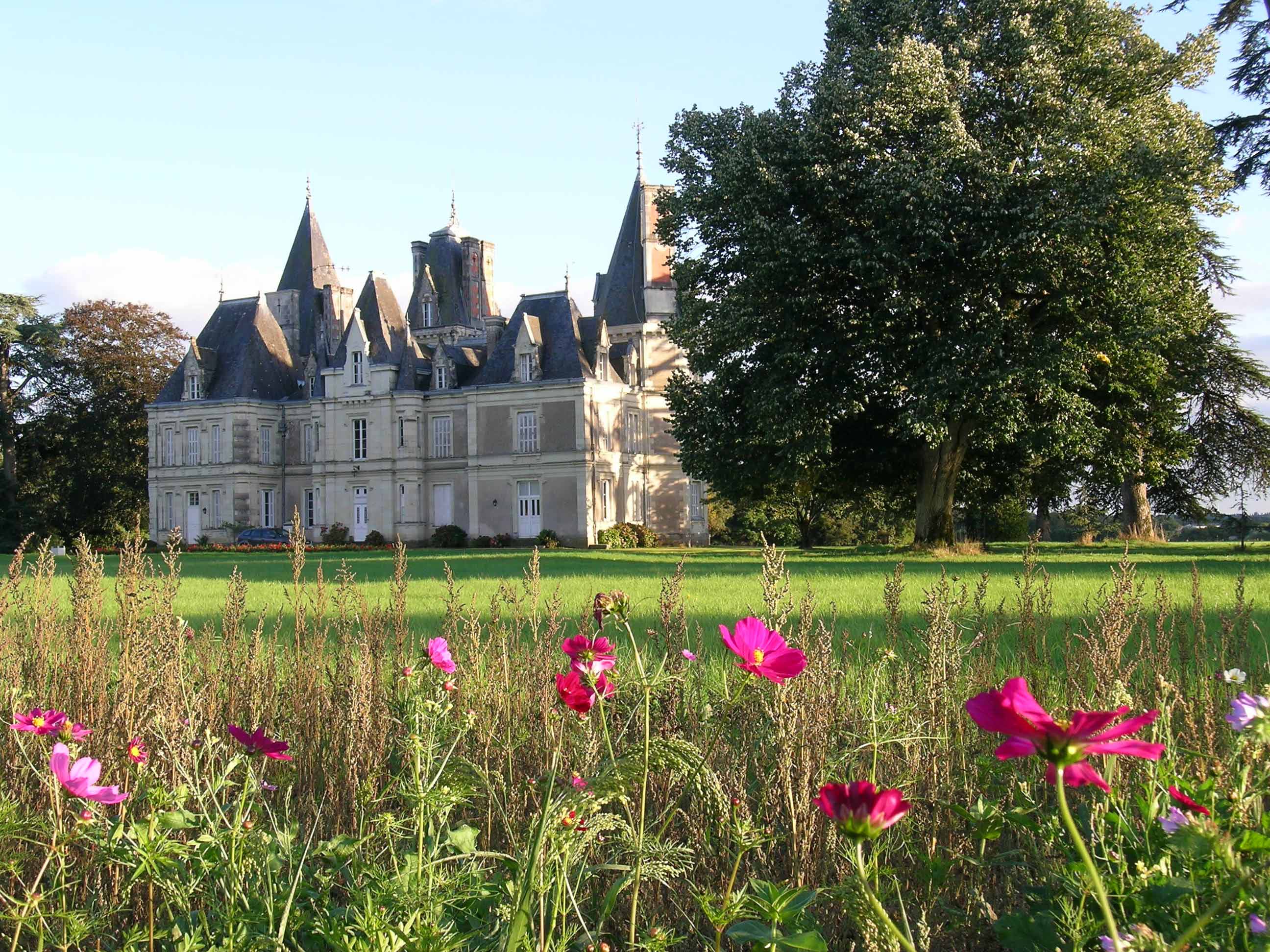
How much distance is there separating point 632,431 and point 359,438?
463 inches

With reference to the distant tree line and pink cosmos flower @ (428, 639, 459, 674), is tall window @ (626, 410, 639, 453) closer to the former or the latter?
the distant tree line

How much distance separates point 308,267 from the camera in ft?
197

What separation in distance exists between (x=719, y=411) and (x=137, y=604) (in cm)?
2223

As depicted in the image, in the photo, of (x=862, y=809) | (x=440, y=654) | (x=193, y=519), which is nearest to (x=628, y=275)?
(x=193, y=519)

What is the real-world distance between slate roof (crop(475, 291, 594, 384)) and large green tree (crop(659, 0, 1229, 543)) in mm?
22311

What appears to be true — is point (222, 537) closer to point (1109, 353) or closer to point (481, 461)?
point (481, 461)

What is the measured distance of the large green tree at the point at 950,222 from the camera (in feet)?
75.5

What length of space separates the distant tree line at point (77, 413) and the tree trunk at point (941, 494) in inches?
1491

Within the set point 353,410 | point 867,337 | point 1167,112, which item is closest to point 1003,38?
point 1167,112

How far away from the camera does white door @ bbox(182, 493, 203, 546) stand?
5372 cm

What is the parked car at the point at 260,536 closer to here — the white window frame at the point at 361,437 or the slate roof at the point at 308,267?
the white window frame at the point at 361,437

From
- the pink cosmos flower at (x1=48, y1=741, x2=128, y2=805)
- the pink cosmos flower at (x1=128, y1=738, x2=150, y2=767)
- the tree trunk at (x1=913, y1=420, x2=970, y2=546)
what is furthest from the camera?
the tree trunk at (x1=913, y1=420, x2=970, y2=546)

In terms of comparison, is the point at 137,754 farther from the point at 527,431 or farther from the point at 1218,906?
the point at 527,431

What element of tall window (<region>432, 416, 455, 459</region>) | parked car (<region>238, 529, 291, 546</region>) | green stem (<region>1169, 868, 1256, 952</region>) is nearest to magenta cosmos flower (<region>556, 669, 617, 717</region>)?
green stem (<region>1169, 868, 1256, 952</region>)
